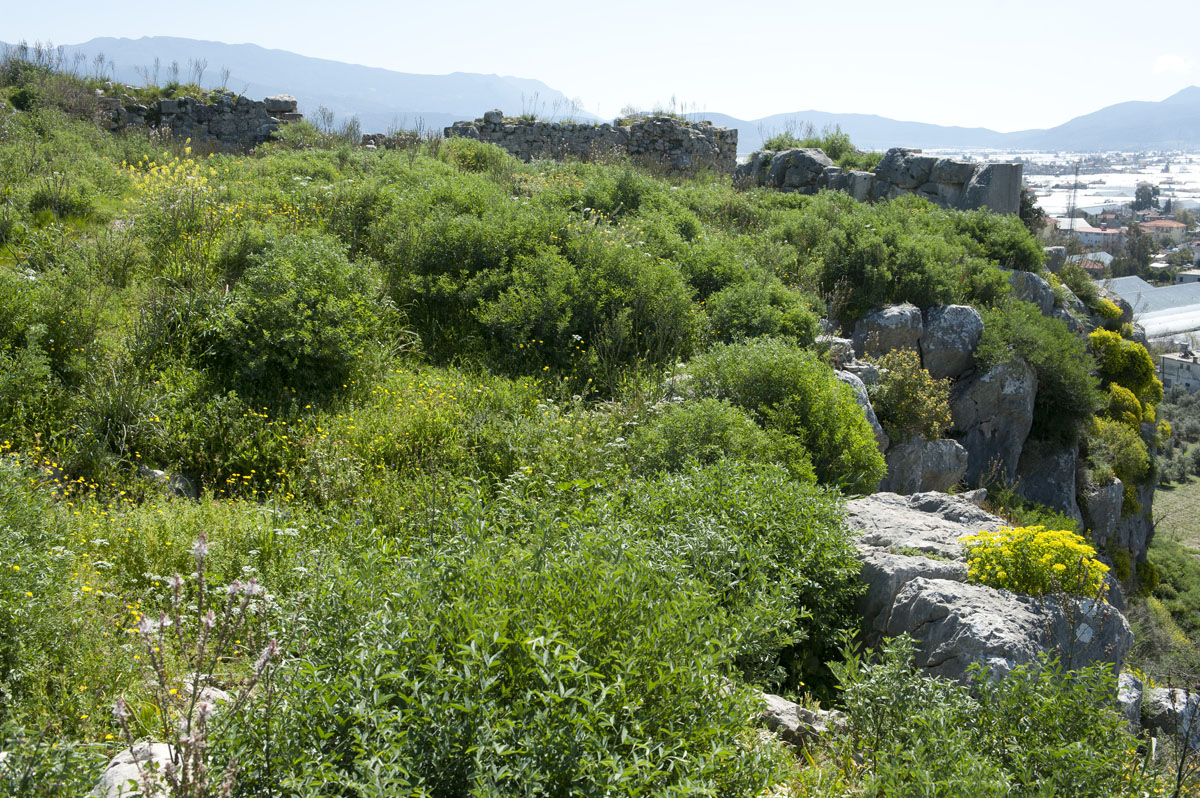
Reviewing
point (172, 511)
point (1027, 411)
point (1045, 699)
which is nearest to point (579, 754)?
point (1045, 699)

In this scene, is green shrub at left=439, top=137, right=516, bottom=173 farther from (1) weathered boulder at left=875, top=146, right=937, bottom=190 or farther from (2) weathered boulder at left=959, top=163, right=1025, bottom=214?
(2) weathered boulder at left=959, top=163, right=1025, bottom=214

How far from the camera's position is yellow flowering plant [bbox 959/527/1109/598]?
411 cm

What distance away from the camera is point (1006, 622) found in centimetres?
383

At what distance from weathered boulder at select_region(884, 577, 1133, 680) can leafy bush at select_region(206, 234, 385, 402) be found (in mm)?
5072

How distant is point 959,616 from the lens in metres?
3.90

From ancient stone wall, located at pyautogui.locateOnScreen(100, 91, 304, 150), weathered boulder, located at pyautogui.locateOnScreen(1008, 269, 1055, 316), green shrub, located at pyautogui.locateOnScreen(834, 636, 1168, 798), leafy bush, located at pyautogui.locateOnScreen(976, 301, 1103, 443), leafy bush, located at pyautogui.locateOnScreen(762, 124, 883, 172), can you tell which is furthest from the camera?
leafy bush, located at pyautogui.locateOnScreen(762, 124, 883, 172)

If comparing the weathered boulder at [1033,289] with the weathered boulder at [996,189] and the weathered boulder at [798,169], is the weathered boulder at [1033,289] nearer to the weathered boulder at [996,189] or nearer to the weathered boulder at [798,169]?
the weathered boulder at [996,189]

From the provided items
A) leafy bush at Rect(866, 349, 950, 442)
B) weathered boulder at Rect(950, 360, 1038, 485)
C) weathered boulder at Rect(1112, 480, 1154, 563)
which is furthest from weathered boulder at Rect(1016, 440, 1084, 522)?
leafy bush at Rect(866, 349, 950, 442)

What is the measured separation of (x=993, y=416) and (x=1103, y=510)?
370 centimetres

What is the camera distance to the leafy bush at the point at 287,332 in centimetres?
652

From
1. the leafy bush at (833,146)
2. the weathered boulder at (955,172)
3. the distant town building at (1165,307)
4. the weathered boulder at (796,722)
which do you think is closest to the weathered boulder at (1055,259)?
the weathered boulder at (955,172)

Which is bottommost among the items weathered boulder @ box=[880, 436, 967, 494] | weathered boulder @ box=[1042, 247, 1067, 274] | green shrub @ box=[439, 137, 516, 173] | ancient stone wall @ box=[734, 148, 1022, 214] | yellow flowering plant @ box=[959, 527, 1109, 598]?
weathered boulder @ box=[880, 436, 967, 494]

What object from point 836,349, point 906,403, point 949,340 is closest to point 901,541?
point 836,349

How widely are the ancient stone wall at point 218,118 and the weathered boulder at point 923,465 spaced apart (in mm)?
16338
